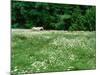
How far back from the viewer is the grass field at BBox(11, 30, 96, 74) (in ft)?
7.73

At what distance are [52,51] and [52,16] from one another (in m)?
0.40

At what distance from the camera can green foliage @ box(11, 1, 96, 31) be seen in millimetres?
2377

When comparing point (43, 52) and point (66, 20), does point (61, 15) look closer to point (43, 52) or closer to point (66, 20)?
point (66, 20)

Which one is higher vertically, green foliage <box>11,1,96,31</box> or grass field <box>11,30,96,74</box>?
green foliage <box>11,1,96,31</box>

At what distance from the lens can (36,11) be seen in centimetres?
245

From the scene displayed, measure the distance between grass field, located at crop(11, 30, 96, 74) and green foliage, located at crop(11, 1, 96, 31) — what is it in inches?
3.0

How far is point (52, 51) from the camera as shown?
8.21ft

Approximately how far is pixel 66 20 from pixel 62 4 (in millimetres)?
193

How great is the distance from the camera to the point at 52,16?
2525 mm

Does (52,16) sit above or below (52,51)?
above

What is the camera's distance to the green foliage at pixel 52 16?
2.38 metres

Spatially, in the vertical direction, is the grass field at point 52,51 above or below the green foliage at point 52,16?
below

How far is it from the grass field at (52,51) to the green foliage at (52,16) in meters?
0.08
